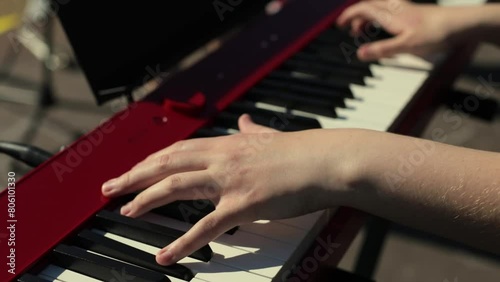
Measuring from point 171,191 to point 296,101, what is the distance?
0.40 metres

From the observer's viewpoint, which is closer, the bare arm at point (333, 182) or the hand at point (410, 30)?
the bare arm at point (333, 182)

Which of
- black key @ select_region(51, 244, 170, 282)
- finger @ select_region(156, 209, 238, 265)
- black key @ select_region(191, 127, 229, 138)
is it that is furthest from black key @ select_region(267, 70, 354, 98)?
black key @ select_region(51, 244, 170, 282)

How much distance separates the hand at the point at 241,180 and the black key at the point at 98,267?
69 millimetres

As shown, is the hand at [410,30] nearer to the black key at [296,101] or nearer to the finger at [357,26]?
the finger at [357,26]

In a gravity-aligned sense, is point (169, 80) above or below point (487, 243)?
above

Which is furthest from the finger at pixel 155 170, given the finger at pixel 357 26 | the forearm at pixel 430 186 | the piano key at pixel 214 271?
the finger at pixel 357 26

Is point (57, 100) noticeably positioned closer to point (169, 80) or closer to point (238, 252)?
point (169, 80)

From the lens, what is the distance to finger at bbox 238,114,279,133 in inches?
38.8

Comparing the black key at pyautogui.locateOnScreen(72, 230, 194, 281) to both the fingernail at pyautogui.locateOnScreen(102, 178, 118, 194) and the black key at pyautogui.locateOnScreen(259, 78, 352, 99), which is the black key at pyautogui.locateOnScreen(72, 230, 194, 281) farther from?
the black key at pyautogui.locateOnScreen(259, 78, 352, 99)

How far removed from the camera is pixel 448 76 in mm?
1357

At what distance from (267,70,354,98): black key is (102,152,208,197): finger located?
40 centimetres

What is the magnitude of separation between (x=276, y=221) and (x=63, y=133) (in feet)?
6.13

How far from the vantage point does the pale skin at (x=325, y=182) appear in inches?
31.1

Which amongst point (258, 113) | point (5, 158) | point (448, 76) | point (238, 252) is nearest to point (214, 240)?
point (238, 252)
